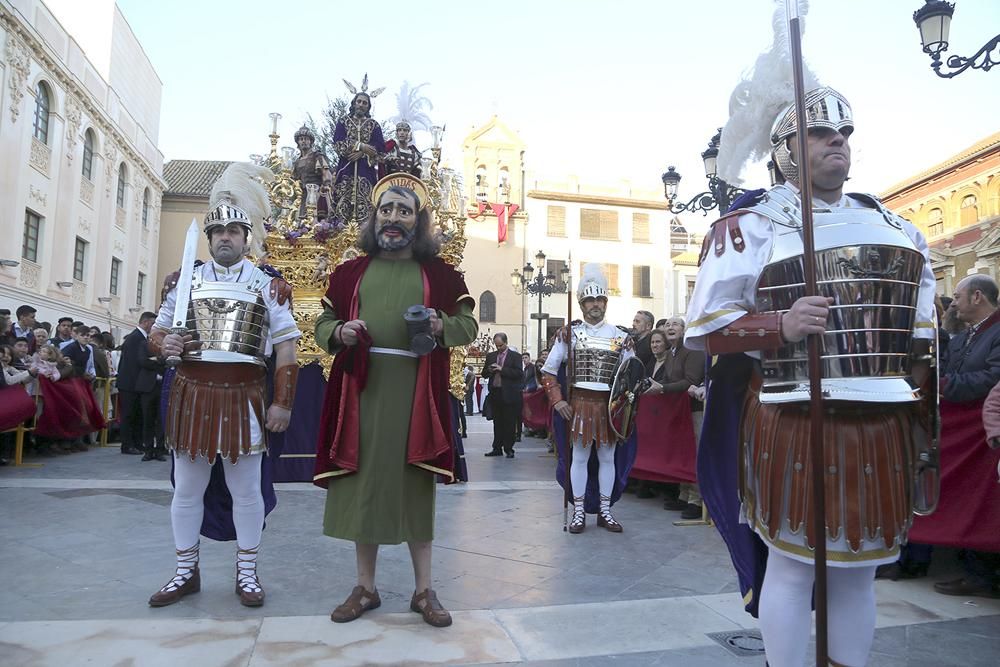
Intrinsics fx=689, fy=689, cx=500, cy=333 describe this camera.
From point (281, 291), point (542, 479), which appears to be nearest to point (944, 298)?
point (542, 479)

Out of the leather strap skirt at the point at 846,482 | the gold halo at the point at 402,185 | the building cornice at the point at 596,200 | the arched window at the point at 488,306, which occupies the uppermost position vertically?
the building cornice at the point at 596,200

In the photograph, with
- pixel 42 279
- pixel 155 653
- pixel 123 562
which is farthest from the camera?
pixel 42 279

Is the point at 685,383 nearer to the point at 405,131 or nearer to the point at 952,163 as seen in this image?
the point at 405,131

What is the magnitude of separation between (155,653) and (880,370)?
3.05 metres

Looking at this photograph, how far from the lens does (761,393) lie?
2.19m

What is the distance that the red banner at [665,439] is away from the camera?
691 cm

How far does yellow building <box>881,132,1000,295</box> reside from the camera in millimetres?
25688

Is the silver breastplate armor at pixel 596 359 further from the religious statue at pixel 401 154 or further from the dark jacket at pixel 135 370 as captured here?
the dark jacket at pixel 135 370

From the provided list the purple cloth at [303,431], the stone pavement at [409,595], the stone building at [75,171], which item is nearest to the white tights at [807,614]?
the stone pavement at [409,595]

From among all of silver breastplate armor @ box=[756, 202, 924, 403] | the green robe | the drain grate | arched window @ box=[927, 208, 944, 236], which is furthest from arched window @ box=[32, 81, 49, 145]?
arched window @ box=[927, 208, 944, 236]

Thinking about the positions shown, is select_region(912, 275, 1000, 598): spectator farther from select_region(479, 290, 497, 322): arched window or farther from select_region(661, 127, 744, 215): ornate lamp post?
select_region(479, 290, 497, 322): arched window

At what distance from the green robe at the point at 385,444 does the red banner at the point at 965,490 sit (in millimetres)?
3123

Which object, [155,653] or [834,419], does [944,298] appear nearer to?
[834,419]

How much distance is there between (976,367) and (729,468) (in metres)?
2.70
